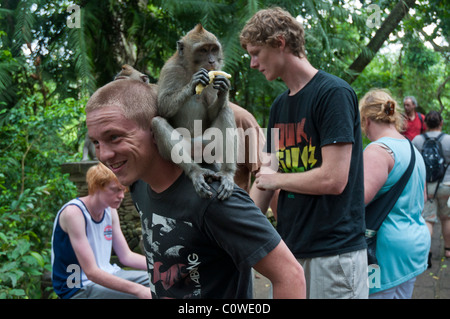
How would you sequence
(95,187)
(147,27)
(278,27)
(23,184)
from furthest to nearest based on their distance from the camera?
1. (147,27)
2. (23,184)
3. (95,187)
4. (278,27)

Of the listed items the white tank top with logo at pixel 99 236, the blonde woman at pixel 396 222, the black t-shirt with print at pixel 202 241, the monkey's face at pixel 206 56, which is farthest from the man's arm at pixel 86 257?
the blonde woman at pixel 396 222

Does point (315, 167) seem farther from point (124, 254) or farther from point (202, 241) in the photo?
point (124, 254)

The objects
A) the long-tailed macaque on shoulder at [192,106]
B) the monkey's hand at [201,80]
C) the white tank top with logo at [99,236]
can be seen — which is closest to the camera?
the long-tailed macaque on shoulder at [192,106]

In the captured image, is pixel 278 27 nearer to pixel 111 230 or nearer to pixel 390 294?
pixel 390 294

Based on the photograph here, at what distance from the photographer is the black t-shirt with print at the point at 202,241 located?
4.27ft

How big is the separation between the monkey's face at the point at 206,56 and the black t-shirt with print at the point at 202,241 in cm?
113

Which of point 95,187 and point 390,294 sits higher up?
point 95,187

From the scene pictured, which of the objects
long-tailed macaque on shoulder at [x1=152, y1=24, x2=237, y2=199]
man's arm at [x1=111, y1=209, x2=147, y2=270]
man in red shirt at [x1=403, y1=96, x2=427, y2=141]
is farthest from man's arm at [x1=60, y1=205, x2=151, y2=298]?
man in red shirt at [x1=403, y1=96, x2=427, y2=141]

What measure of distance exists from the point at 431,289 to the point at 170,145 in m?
4.27

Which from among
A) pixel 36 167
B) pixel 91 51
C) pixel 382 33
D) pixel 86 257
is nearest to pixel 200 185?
pixel 86 257

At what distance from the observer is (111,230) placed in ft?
10.9

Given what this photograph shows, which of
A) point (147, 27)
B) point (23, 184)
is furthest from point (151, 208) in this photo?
point (147, 27)

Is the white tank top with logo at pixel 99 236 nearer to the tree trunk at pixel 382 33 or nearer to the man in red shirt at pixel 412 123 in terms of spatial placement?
the man in red shirt at pixel 412 123

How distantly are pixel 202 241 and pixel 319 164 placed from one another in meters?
0.90
